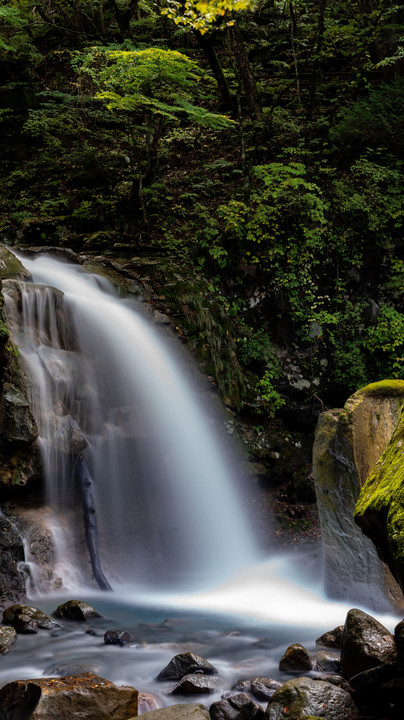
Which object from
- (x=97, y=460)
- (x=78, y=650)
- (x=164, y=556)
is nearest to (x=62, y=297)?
(x=97, y=460)

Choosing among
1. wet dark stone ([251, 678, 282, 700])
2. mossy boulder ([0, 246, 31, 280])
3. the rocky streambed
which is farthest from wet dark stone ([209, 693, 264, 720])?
mossy boulder ([0, 246, 31, 280])

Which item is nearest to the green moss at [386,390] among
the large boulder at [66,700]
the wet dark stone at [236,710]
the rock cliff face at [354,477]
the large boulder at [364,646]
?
the rock cliff face at [354,477]

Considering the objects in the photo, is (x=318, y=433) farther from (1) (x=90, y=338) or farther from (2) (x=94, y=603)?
(1) (x=90, y=338)

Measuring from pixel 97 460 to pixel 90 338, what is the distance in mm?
1778

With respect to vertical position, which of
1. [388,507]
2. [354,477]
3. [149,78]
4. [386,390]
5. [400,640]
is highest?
[149,78]

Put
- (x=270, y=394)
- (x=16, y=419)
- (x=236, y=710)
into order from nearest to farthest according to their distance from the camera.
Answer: (x=236, y=710), (x=16, y=419), (x=270, y=394)

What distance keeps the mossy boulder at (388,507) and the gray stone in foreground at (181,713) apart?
4.09 feet

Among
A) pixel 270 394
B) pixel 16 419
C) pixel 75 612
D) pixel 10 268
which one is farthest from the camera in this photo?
pixel 270 394

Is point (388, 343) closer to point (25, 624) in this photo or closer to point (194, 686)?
point (194, 686)

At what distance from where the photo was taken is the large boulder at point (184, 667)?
3.57 metres

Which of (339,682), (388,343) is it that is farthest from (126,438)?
(388,343)

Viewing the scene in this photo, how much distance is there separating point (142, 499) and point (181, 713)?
4131 millimetres

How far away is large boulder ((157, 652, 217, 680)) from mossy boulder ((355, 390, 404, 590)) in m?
1.84

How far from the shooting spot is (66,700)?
278 centimetres
